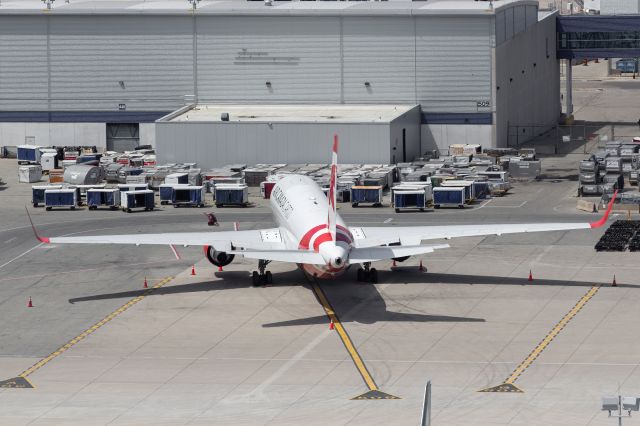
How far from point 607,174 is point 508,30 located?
96.2 ft

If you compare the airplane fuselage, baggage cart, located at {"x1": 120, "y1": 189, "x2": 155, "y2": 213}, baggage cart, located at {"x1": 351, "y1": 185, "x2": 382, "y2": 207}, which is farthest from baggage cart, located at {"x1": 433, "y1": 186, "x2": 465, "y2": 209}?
the airplane fuselage

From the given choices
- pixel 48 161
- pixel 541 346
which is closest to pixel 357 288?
pixel 541 346

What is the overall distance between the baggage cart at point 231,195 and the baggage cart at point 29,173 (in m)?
25.6

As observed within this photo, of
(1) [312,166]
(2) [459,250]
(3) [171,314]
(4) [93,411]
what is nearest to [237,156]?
(1) [312,166]

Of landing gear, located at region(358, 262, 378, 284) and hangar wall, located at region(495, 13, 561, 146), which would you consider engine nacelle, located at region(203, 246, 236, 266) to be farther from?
hangar wall, located at region(495, 13, 561, 146)

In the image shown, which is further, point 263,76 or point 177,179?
point 263,76

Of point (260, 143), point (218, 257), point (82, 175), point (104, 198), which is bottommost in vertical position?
point (218, 257)

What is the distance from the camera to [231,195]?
121m

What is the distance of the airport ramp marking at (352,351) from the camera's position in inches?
2505

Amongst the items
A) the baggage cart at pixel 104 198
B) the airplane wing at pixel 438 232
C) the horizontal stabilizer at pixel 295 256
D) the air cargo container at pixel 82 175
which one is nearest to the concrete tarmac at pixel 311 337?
the airplane wing at pixel 438 232

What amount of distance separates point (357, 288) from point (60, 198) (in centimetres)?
4378

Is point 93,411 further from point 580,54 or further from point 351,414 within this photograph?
point 580,54

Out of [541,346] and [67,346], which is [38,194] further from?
[541,346]

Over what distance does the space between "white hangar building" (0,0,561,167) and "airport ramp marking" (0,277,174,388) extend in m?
51.4
